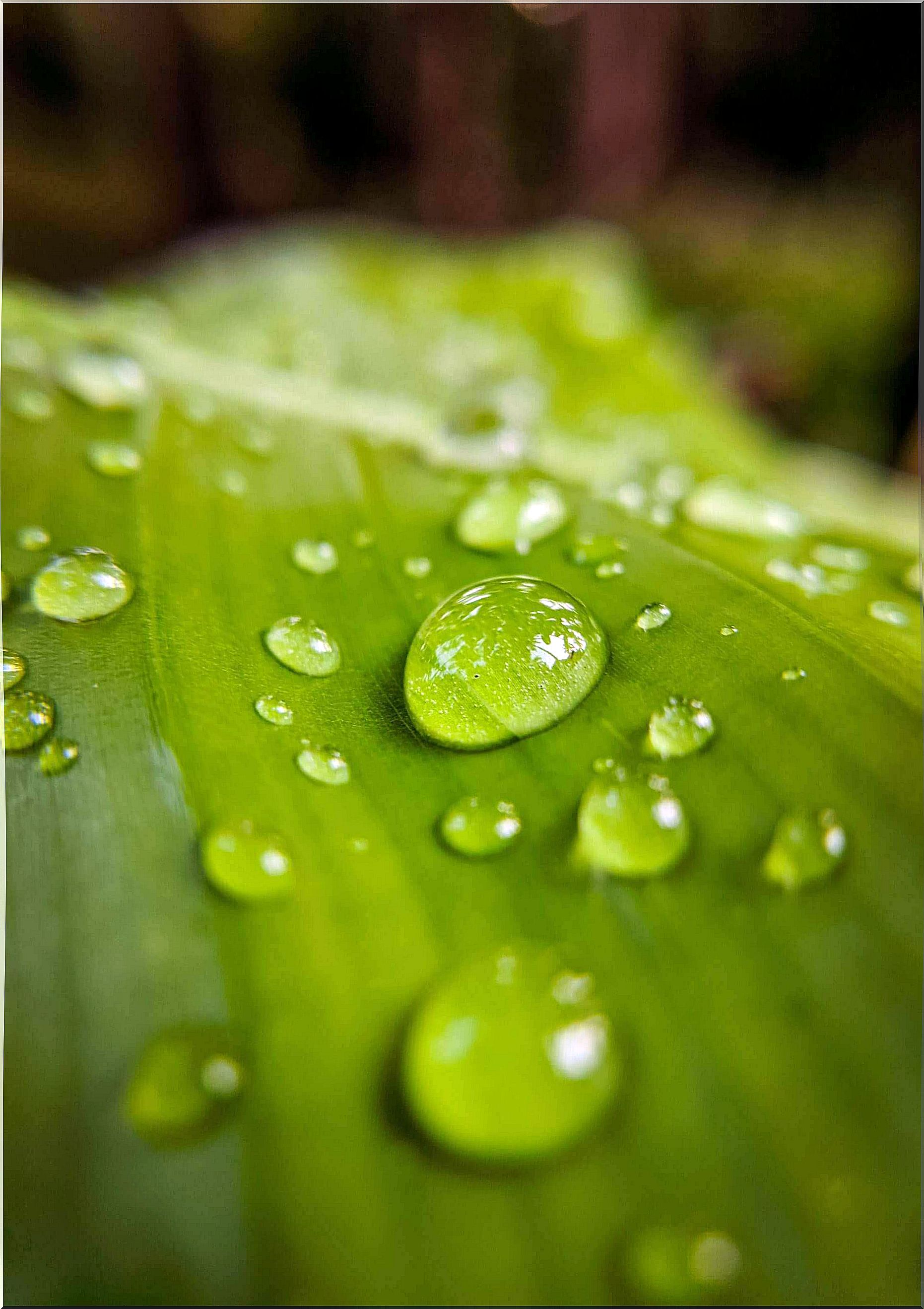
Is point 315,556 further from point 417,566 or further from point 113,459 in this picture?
point 113,459

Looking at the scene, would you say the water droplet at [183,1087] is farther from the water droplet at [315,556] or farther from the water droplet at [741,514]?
the water droplet at [741,514]

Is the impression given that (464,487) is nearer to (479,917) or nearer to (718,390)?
(479,917)

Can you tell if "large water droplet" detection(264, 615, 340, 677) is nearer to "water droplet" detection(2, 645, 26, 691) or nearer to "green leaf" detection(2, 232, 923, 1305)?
"green leaf" detection(2, 232, 923, 1305)

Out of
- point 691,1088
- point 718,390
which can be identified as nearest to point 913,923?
point 691,1088

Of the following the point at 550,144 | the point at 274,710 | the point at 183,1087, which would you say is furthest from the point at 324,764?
the point at 550,144

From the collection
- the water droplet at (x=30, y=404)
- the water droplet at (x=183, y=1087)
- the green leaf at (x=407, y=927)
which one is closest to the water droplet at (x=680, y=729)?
the green leaf at (x=407, y=927)

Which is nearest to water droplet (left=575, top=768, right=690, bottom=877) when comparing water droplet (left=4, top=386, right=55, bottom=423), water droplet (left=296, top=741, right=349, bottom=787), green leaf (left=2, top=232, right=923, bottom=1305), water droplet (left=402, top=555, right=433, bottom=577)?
green leaf (left=2, top=232, right=923, bottom=1305)
